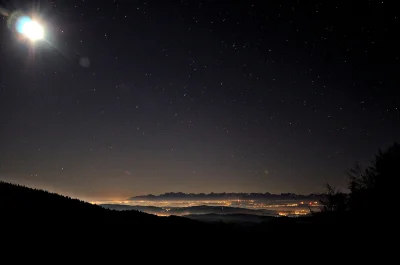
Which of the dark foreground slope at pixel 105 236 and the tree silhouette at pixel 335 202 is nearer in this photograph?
the dark foreground slope at pixel 105 236

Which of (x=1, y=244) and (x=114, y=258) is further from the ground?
(x=1, y=244)

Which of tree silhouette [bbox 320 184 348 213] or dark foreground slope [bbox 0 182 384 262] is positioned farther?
tree silhouette [bbox 320 184 348 213]

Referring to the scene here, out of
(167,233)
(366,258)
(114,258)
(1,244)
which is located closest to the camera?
(1,244)

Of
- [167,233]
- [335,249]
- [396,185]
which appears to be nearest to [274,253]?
[335,249]

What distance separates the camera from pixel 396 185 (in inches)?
815

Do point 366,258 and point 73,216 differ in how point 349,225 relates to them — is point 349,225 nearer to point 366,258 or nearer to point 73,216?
point 366,258

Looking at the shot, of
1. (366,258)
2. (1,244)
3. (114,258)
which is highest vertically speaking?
(1,244)

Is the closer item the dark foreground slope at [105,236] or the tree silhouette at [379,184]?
the dark foreground slope at [105,236]

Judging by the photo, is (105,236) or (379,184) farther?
(379,184)

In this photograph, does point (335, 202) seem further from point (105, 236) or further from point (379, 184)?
point (105, 236)

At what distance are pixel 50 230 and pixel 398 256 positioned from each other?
11977 mm

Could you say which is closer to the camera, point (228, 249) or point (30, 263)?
point (30, 263)

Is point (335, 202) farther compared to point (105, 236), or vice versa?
point (335, 202)

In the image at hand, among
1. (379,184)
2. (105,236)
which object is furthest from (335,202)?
(105,236)
